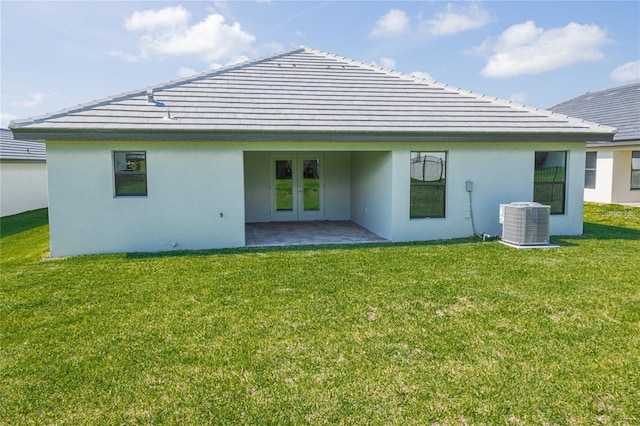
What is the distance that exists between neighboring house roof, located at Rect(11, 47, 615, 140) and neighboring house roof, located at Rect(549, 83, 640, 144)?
8.43 metres

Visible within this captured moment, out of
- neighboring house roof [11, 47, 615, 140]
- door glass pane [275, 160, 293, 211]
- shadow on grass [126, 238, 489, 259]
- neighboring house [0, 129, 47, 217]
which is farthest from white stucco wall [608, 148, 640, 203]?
neighboring house [0, 129, 47, 217]

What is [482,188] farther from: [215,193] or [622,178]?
[622,178]

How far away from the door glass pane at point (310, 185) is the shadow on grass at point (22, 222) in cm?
968

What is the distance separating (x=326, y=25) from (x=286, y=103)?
4.81 metres

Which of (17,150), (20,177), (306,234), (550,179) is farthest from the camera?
(17,150)

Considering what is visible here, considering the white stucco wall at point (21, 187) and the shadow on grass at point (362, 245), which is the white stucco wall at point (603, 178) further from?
the white stucco wall at point (21, 187)

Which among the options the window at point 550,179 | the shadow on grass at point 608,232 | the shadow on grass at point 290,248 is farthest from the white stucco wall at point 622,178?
the shadow on grass at point 290,248

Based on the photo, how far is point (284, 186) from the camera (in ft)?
45.9

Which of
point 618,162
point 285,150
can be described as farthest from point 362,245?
point 618,162

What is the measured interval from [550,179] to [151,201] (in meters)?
9.98

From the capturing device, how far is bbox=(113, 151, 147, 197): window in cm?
893

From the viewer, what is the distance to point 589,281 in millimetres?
6410

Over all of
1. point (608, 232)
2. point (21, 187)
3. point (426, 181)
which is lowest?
point (608, 232)

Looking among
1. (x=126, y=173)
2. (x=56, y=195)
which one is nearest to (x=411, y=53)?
(x=126, y=173)
